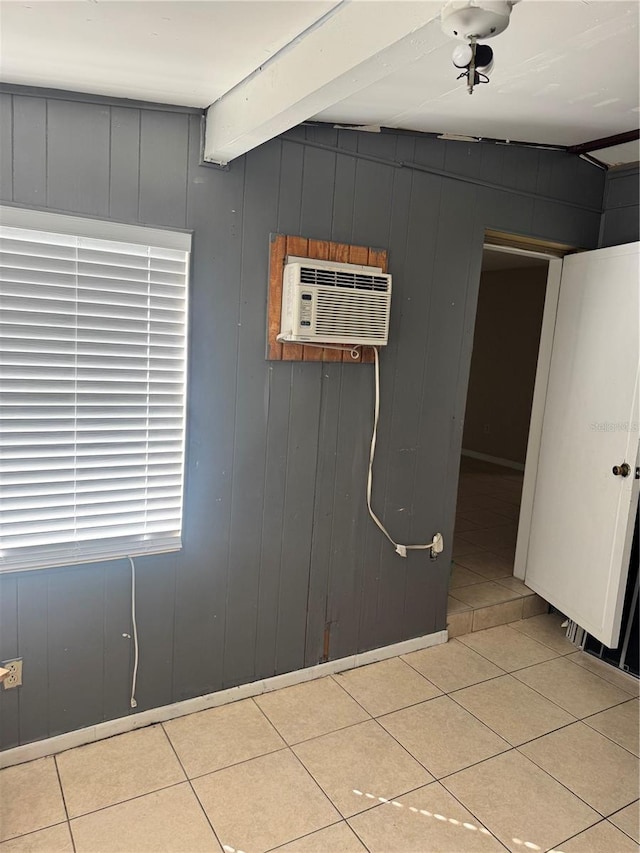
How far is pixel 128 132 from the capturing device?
2031mm

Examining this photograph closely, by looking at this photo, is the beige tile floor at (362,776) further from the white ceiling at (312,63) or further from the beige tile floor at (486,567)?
the white ceiling at (312,63)

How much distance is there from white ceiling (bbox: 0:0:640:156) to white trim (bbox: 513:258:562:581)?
105 centimetres

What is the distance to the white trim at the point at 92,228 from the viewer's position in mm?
1887

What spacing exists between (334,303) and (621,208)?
74.3 inches

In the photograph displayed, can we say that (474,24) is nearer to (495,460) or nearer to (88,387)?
(88,387)

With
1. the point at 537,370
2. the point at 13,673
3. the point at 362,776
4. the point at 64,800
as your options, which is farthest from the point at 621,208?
the point at 64,800

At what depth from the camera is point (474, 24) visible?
1121 millimetres

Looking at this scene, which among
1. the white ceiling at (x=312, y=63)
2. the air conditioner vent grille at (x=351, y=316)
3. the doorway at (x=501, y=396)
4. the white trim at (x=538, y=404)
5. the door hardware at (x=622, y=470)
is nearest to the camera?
the white ceiling at (x=312, y=63)

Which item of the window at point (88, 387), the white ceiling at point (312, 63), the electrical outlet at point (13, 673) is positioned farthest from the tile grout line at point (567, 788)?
the white ceiling at point (312, 63)

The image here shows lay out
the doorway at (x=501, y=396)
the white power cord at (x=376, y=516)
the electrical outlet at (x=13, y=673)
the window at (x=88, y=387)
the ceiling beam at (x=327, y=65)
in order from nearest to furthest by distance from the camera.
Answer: the ceiling beam at (x=327, y=65)
the window at (x=88, y=387)
the electrical outlet at (x=13, y=673)
the white power cord at (x=376, y=516)
the doorway at (x=501, y=396)

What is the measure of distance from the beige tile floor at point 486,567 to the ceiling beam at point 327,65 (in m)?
2.55

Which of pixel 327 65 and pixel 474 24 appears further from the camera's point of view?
pixel 327 65

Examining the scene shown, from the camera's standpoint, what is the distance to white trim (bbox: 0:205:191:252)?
1887mm

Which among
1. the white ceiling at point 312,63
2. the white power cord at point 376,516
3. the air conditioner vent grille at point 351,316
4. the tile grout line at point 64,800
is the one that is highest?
the white ceiling at point 312,63
